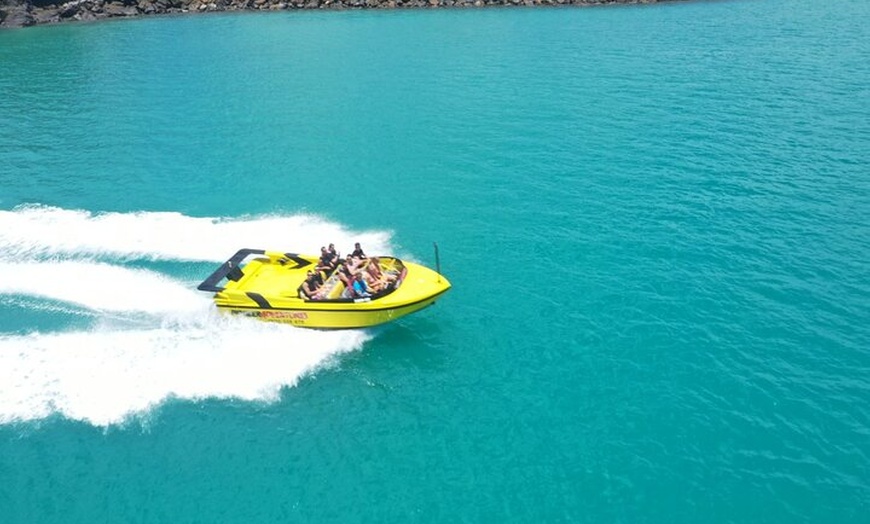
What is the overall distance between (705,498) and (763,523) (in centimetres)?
186

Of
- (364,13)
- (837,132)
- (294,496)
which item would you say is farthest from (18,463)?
(364,13)

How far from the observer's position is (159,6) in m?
116

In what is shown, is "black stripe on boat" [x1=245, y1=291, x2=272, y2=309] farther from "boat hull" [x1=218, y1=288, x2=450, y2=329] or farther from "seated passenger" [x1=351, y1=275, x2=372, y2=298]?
"seated passenger" [x1=351, y1=275, x2=372, y2=298]

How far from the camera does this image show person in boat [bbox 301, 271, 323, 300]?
2956 cm

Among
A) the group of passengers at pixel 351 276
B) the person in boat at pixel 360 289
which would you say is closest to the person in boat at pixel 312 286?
the group of passengers at pixel 351 276

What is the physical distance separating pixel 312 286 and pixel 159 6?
351 feet

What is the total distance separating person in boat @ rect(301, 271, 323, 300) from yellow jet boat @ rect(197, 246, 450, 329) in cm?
Answer: 20

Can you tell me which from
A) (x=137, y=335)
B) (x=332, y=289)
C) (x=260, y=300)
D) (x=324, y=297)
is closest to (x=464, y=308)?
(x=332, y=289)

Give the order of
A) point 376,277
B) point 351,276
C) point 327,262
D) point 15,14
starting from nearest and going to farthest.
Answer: point 351,276, point 376,277, point 327,262, point 15,14

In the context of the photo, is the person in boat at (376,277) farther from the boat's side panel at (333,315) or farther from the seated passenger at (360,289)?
the boat's side panel at (333,315)

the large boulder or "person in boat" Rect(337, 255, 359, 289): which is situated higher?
the large boulder

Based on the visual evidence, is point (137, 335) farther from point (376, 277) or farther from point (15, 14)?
point (15, 14)

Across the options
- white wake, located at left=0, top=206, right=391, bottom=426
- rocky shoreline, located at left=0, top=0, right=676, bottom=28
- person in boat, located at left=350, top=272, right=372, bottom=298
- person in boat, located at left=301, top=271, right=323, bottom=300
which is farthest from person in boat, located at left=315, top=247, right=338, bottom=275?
rocky shoreline, located at left=0, top=0, right=676, bottom=28

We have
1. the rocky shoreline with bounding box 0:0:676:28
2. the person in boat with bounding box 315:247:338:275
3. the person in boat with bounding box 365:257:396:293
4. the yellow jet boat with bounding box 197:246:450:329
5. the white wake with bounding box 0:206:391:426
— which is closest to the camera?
the white wake with bounding box 0:206:391:426
